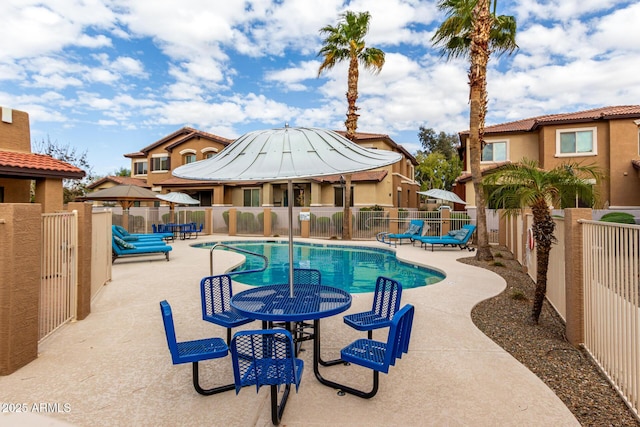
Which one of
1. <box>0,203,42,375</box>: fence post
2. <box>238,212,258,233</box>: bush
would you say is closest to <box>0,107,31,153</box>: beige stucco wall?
<box>0,203,42,375</box>: fence post

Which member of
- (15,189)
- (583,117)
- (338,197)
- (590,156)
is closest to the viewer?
(15,189)

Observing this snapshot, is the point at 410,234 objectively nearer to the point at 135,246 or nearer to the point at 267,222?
the point at 267,222

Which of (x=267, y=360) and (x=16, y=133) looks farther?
(x=16, y=133)

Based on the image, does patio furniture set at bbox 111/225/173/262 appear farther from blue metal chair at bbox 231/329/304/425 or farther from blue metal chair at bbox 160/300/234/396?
blue metal chair at bbox 231/329/304/425

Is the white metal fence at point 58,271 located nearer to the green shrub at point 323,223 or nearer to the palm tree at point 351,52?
the palm tree at point 351,52

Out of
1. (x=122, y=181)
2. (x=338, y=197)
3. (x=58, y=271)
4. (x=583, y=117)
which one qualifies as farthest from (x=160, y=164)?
(x=583, y=117)


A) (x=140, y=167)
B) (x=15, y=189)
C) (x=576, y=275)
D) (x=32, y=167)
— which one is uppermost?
(x=140, y=167)

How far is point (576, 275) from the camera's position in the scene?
4789mm

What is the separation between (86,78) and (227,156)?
25.3 m

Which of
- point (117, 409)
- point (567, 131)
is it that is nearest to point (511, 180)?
point (117, 409)

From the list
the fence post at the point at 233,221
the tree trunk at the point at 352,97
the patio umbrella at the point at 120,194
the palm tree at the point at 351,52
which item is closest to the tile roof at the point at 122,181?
the fence post at the point at 233,221

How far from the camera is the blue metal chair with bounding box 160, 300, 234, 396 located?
3.21 meters

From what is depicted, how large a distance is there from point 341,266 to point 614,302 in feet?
34.5

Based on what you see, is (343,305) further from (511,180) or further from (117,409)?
(511,180)
